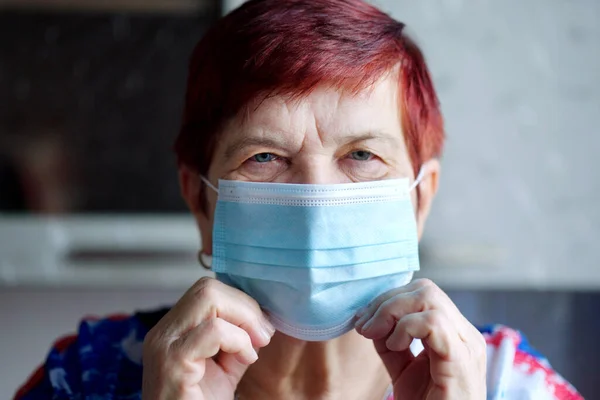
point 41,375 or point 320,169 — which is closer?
point 320,169

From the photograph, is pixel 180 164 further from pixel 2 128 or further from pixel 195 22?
pixel 2 128

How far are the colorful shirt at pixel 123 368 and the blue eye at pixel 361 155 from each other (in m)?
0.35

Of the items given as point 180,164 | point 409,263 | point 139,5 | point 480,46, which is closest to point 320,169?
point 409,263

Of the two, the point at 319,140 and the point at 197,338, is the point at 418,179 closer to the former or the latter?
the point at 319,140

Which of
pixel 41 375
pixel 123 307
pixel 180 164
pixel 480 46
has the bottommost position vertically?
pixel 123 307

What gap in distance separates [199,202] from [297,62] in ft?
0.91

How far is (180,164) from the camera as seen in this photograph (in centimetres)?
111

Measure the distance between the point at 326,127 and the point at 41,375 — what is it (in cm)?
62

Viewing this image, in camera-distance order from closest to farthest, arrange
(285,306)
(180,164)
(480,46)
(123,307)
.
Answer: (285,306) < (180,164) < (480,46) < (123,307)

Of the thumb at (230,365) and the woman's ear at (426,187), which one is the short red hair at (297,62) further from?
the thumb at (230,365)

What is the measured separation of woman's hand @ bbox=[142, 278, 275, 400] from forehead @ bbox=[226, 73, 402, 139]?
211mm

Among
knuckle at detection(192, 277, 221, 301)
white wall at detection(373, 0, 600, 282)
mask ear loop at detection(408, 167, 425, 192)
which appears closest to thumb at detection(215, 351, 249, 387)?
knuckle at detection(192, 277, 221, 301)

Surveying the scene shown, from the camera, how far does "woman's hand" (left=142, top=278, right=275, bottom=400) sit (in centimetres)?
82

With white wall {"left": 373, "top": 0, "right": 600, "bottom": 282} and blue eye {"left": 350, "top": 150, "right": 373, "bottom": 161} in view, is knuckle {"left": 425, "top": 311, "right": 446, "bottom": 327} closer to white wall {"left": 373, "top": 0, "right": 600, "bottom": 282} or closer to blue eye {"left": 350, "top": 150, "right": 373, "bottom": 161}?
blue eye {"left": 350, "top": 150, "right": 373, "bottom": 161}
